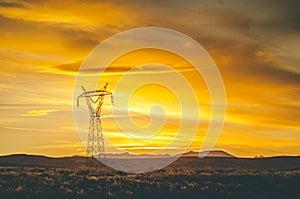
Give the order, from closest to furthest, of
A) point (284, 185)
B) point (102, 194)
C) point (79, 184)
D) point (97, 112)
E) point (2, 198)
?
1. point (2, 198)
2. point (102, 194)
3. point (79, 184)
4. point (284, 185)
5. point (97, 112)

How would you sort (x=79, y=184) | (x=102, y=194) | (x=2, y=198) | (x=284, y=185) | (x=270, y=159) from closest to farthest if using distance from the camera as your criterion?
(x=2, y=198) < (x=102, y=194) < (x=79, y=184) < (x=284, y=185) < (x=270, y=159)

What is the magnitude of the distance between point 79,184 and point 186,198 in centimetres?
757

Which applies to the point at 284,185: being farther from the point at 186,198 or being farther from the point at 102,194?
the point at 102,194

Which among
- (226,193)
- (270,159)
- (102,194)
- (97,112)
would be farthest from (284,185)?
(270,159)

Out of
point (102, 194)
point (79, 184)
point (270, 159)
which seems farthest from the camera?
point (270, 159)

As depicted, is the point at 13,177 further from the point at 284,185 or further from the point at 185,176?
the point at 284,185

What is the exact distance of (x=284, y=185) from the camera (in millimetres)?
42500

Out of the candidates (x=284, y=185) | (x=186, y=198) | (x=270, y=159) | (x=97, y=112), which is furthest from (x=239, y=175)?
(x=270, y=159)

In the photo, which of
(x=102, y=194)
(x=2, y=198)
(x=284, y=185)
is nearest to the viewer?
(x=2, y=198)

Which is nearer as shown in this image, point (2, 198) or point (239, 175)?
point (2, 198)

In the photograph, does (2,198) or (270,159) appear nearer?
(2,198)

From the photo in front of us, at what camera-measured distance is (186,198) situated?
3572 centimetres

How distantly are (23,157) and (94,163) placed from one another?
7965 cm

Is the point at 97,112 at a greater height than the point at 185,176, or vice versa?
the point at 97,112
